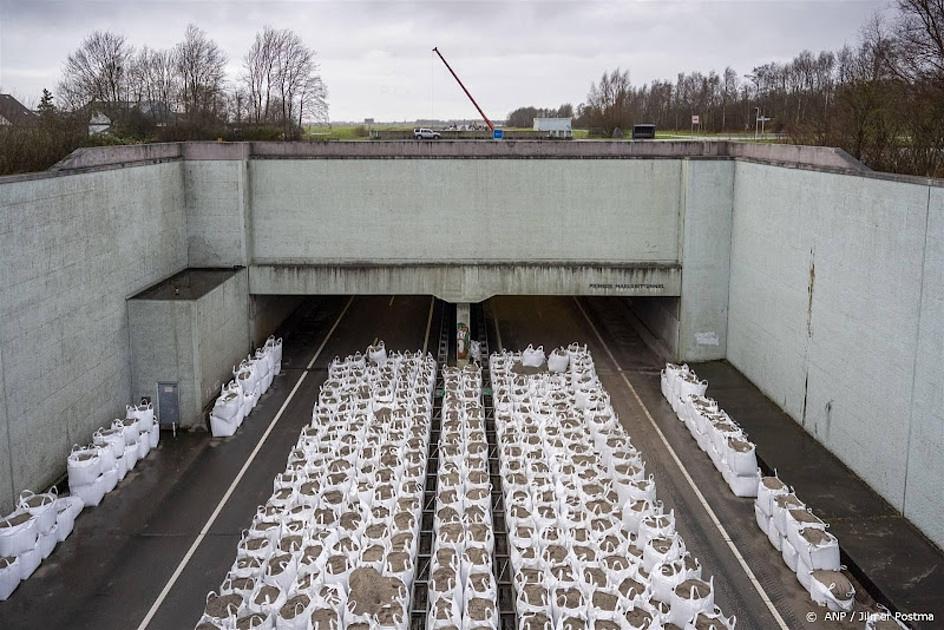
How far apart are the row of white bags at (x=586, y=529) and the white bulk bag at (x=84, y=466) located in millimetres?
8238

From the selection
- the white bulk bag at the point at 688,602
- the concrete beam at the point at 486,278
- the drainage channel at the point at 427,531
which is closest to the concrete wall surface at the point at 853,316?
the concrete beam at the point at 486,278

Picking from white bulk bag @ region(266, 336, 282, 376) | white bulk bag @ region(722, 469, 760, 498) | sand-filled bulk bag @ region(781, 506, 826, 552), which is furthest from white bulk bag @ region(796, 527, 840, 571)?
white bulk bag @ region(266, 336, 282, 376)

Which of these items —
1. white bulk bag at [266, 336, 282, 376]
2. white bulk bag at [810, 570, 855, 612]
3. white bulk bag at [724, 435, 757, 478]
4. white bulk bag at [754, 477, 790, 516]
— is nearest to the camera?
white bulk bag at [810, 570, 855, 612]

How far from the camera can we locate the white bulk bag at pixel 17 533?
1380 cm

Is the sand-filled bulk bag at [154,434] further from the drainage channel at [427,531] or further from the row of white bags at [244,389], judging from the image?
the drainage channel at [427,531]

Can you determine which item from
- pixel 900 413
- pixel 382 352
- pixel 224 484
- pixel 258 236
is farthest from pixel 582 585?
pixel 258 236

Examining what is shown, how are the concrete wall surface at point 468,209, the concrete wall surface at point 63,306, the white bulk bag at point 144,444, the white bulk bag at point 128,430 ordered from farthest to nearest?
the concrete wall surface at point 468,209 < the white bulk bag at point 144,444 < the white bulk bag at point 128,430 < the concrete wall surface at point 63,306

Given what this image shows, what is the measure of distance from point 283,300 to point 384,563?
18.9m

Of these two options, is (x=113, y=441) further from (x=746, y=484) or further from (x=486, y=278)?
(x=746, y=484)

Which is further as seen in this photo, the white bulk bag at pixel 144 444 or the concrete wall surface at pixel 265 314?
the concrete wall surface at pixel 265 314

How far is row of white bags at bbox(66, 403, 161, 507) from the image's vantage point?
16.5 meters

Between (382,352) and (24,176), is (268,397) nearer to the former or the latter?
(382,352)

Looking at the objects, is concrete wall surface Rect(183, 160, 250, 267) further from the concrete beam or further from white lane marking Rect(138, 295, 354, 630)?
white lane marking Rect(138, 295, 354, 630)

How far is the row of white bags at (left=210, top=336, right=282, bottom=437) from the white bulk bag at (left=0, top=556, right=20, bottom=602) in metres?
6.95
